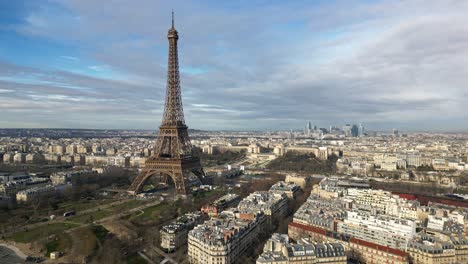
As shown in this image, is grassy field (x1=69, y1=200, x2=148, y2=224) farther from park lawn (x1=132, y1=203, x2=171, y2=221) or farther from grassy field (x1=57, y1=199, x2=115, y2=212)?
grassy field (x1=57, y1=199, x2=115, y2=212)

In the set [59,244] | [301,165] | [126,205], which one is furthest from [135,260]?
[301,165]

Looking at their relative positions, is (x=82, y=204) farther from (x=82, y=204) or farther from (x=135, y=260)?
(x=135, y=260)

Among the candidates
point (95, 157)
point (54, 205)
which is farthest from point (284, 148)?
point (54, 205)

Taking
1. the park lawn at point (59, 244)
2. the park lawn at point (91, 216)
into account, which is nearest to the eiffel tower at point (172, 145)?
the park lawn at point (91, 216)

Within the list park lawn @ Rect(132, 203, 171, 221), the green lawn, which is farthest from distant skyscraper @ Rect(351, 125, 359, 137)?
the green lawn

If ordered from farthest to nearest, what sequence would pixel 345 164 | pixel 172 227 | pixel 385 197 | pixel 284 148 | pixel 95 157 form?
pixel 284 148 < pixel 95 157 < pixel 345 164 < pixel 385 197 < pixel 172 227

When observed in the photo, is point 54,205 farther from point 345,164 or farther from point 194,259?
point 345,164
